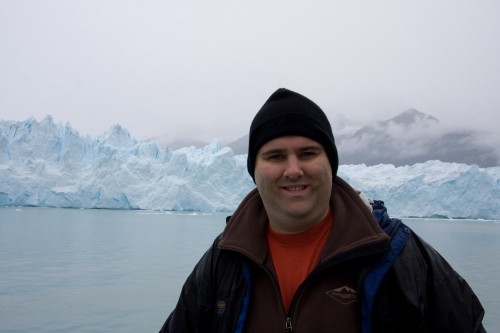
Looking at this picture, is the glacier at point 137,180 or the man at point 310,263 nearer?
the man at point 310,263

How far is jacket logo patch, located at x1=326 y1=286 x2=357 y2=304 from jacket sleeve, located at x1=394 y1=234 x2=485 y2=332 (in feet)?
0.46

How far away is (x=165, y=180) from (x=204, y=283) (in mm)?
35134

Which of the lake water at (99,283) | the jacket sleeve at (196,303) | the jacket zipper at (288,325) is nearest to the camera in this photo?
the jacket zipper at (288,325)

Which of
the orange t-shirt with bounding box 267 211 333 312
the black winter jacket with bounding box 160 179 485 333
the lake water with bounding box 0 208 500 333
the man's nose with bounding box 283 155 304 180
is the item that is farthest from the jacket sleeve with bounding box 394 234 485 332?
the lake water with bounding box 0 208 500 333

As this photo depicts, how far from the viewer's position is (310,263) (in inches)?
48.9

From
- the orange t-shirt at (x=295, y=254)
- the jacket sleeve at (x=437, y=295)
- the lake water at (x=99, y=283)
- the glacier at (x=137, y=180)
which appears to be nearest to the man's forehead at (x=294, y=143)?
the orange t-shirt at (x=295, y=254)

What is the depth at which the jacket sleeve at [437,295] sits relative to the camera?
3.49ft

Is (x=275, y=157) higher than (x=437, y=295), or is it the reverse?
(x=275, y=157)

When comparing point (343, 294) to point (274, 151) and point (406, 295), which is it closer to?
point (406, 295)

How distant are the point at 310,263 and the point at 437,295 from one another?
0.36m

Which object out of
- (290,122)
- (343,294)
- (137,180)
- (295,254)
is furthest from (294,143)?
(137,180)

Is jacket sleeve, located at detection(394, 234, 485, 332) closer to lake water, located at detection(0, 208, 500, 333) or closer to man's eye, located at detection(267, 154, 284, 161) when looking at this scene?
man's eye, located at detection(267, 154, 284, 161)

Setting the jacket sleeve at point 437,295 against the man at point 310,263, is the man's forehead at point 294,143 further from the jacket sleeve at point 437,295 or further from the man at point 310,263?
the jacket sleeve at point 437,295

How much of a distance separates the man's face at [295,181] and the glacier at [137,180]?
34426mm
